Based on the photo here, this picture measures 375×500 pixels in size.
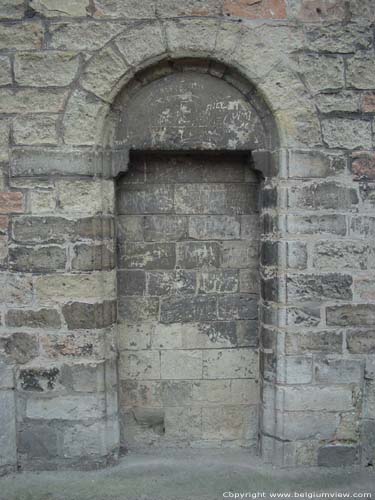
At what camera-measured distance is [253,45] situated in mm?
3199

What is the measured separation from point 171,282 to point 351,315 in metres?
1.37

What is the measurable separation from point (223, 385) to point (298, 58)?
2.52 meters

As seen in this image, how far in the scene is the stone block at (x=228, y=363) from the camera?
3.68 meters

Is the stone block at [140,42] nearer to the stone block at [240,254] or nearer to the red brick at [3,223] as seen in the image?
the red brick at [3,223]

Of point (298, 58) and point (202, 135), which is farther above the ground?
point (298, 58)

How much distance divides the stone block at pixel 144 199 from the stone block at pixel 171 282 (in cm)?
50

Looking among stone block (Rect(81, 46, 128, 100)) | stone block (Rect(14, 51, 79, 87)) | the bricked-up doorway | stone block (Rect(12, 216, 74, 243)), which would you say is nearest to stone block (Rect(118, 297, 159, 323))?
the bricked-up doorway

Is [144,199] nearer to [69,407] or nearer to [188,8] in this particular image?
[188,8]

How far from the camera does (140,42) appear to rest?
3170mm

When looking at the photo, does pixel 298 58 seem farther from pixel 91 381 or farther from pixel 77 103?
pixel 91 381

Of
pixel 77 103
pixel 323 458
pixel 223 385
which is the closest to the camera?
A: pixel 77 103

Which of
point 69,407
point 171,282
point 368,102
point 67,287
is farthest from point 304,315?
point 69,407

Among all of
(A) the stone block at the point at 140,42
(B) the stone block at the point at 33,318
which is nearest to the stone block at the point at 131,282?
(B) the stone block at the point at 33,318

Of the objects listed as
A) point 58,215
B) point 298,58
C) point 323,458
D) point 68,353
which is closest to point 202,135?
point 298,58
